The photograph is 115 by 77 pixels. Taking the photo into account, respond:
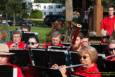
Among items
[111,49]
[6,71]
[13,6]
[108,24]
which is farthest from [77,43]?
[13,6]

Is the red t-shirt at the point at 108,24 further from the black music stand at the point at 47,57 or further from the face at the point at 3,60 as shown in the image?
the face at the point at 3,60

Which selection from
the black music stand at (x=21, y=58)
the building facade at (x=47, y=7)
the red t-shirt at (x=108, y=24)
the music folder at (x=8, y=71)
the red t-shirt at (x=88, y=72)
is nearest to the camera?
the music folder at (x=8, y=71)

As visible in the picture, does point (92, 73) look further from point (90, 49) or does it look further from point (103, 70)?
point (103, 70)

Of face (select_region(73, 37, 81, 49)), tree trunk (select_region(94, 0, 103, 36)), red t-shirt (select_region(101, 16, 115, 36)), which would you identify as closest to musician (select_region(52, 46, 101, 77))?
Answer: face (select_region(73, 37, 81, 49))

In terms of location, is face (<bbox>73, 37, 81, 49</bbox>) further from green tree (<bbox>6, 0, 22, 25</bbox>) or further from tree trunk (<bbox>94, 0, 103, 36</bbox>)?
green tree (<bbox>6, 0, 22, 25</bbox>)

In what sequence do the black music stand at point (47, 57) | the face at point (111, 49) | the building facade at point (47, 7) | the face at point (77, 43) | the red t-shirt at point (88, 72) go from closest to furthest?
the red t-shirt at point (88, 72) < the black music stand at point (47, 57) < the face at point (111, 49) < the face at point (77, 43) < the building facade at point (47, 7)

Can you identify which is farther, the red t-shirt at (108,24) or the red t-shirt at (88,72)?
the red t-shirt at (108,24)

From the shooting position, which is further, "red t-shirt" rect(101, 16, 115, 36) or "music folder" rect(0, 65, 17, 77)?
"red t-shirt" rect(101, 16, 115, 36)

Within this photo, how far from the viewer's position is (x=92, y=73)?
6242mm

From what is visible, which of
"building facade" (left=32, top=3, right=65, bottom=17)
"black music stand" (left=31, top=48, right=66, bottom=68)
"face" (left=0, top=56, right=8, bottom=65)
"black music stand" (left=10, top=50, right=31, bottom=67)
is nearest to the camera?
"face" (left=0, top=56, right=8, bottom=65)

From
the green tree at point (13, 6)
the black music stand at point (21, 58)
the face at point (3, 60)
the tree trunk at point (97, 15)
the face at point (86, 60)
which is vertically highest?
the face at point (3, 60)

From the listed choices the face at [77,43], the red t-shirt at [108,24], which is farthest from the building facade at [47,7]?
the face at [77,43]

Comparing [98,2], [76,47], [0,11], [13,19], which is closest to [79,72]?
[76,47]

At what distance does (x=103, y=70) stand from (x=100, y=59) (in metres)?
0.19
